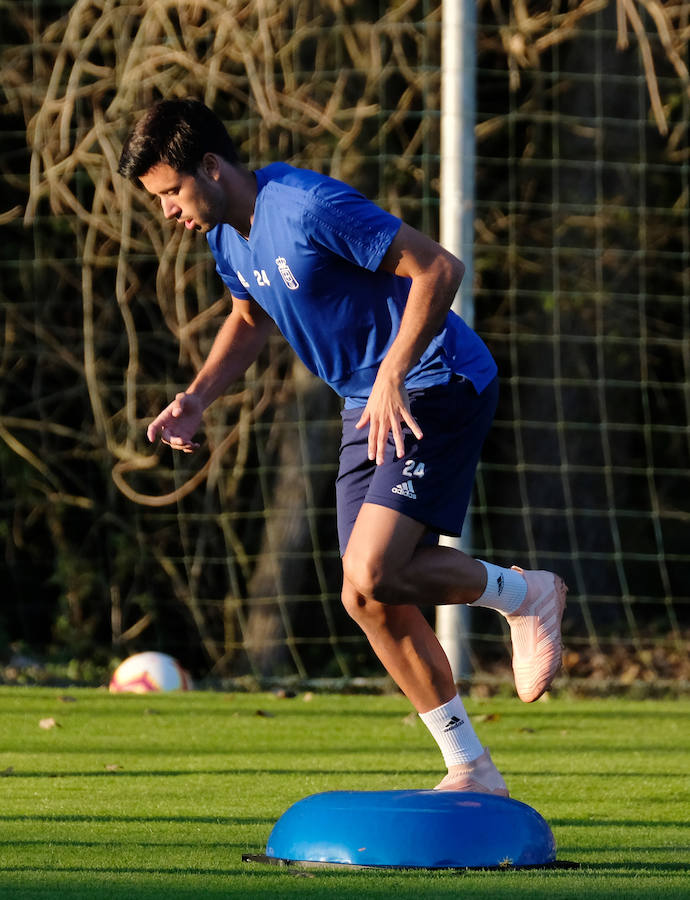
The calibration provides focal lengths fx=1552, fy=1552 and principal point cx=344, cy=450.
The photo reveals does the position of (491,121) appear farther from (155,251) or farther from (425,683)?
(425,683)

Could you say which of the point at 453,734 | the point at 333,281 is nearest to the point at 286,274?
the point at 333,281

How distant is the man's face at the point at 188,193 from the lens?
145 inches

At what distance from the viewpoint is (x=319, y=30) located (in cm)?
897

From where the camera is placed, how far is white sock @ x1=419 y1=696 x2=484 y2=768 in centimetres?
388

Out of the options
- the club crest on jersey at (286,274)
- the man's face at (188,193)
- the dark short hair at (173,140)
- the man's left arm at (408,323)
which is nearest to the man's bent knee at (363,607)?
the man's left arm at (408,323)

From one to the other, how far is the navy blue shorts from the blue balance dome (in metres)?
0.69

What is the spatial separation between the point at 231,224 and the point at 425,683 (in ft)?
4.11

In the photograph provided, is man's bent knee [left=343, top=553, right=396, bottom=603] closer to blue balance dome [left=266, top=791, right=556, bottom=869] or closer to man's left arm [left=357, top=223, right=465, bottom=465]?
man's left arm [left=357, top=223, right=465, bottom=465]

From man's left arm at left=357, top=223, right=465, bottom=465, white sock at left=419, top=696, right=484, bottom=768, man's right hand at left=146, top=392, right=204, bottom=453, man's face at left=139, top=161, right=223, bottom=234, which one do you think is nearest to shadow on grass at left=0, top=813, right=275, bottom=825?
white sock at left=419, top=696, right=484, bottom=768

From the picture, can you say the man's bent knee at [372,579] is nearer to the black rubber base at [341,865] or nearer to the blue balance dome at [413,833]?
the blue balance dome at [413,833]

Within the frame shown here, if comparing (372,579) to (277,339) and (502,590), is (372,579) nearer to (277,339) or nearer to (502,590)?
(502,590)

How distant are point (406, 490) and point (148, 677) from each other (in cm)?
384

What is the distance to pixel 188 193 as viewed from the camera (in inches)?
145

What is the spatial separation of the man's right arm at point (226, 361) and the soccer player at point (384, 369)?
279 mm
